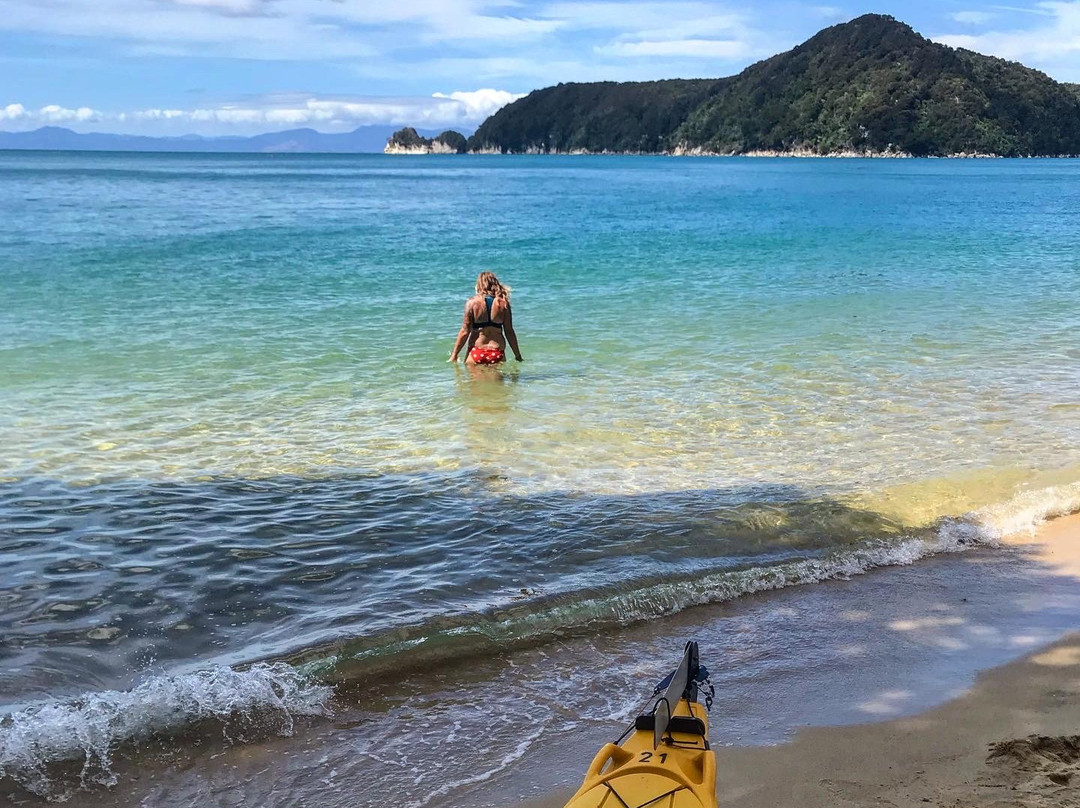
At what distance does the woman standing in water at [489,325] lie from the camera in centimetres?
1245

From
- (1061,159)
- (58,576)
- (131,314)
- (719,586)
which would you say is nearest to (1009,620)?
(719,586)

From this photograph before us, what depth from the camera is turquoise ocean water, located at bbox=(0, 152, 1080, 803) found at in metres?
5.30

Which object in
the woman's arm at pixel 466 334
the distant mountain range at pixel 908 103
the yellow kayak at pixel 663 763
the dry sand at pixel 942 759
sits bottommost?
the dry sand at pixel 942 759

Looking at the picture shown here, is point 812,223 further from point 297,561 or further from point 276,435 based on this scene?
point 297,561

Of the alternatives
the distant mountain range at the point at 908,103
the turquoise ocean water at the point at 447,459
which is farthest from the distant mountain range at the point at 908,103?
the turquoise ocean water at the point at 447,459

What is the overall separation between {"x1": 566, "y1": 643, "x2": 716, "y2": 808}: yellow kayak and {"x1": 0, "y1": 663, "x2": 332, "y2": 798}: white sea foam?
71.0 inches

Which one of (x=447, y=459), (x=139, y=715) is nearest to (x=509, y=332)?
(x=447, y=459)

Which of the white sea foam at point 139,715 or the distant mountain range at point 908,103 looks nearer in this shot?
the white sea foam at point 139,715

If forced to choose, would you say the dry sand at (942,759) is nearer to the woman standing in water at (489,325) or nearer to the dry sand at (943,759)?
the dry sand at (943,759)

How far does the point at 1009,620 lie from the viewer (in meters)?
5.33

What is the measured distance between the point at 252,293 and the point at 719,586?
16.6 metres

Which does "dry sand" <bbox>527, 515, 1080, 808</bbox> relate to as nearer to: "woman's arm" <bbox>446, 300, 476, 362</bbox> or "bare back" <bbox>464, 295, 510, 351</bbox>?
"bare back" <bbox>464, 295, 510, 351</bbox>

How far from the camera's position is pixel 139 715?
4.32 m

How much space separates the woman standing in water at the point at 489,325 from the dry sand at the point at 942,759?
860cm
